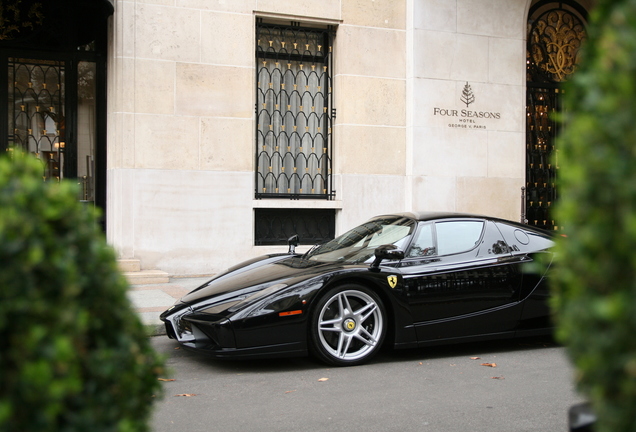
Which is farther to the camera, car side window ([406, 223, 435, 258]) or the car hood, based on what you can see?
car side window ([406, 223, 435, 258])

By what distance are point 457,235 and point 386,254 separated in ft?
3.25

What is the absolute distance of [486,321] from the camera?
6.39 meters

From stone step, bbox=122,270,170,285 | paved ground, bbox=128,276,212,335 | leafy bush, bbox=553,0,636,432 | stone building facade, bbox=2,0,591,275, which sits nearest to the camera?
leafy bush, bbox=553,0,636,432

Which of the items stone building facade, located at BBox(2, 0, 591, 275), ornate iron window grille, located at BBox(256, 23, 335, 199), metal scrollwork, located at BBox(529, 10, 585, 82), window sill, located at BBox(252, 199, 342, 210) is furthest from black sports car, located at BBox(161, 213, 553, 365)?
metal scrollwork, located at BBox(529, 10, 585, 82)

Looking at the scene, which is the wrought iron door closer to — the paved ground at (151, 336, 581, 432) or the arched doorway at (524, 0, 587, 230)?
the paved ground at (151, 336, 581, 432)

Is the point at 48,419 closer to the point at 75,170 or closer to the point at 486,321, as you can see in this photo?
the point at 486,321

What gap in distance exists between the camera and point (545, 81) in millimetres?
14703

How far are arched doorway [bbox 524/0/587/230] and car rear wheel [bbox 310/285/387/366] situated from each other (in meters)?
9.15

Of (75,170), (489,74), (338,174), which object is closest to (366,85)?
(338,174)

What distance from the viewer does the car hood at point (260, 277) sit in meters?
→ 6.02

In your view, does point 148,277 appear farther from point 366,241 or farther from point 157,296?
point 366,241

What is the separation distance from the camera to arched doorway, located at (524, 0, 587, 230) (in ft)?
47.5

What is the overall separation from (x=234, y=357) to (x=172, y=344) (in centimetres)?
152

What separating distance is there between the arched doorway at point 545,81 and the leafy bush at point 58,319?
13.3 metres
